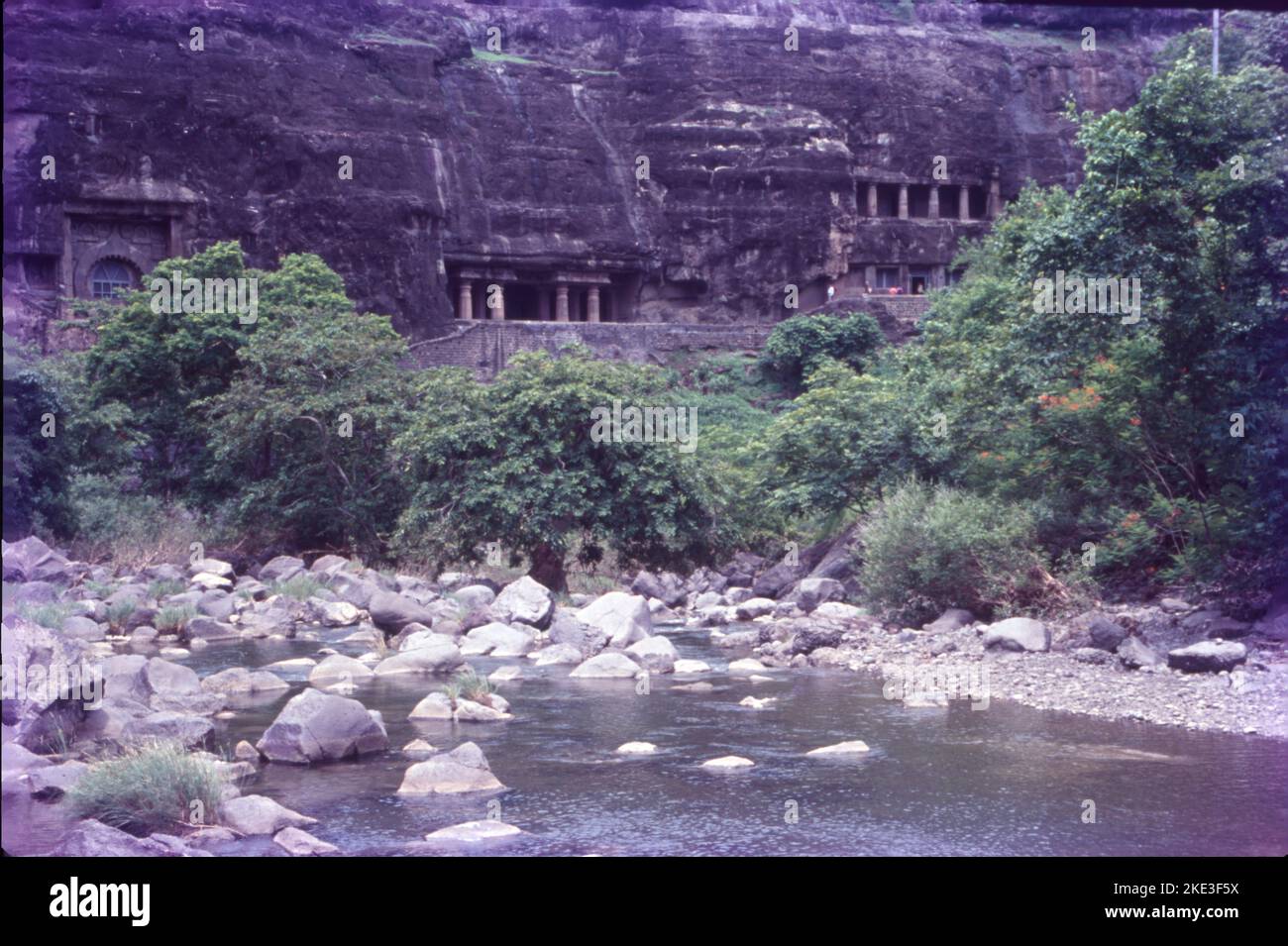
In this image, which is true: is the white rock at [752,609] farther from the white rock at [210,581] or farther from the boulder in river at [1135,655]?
the white rock at [210,581]

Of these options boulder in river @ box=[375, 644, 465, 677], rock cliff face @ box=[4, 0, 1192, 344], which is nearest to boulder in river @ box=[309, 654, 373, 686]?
boulder in river @ box=[375, 644, 465, 677]

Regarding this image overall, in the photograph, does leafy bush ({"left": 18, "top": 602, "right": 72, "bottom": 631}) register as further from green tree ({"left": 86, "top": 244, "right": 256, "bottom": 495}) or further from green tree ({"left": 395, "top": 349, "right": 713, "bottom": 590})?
green tree ({"left": 86, "top": 244, "right": 256, "bottom": 495})

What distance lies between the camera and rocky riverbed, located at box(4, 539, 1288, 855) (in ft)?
27.8

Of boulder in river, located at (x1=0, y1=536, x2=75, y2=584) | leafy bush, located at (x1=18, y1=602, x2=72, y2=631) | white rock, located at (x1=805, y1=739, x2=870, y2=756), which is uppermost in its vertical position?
boulder in river, located at (x1=0, y1=536, x2=75, y2=584)

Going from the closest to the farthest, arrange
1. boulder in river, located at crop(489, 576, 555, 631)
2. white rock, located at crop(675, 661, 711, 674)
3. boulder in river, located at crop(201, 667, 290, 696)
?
boulder in river, located at crop(201, 667, 290, 696) → white rock, located at crop(675, 661, 711, 674) → boulder in river, located at crop(489, 576, 555, 631)

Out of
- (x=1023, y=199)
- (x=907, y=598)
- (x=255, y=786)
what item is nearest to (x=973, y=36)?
(x=1023, y=199)

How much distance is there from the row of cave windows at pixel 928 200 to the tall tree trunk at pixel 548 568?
27102 mm

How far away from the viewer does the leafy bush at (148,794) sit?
7191 mm

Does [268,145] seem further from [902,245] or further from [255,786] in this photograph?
[255,786]

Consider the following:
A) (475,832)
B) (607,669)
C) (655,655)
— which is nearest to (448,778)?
(475,832)

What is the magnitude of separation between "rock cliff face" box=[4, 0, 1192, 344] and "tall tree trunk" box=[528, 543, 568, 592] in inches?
573

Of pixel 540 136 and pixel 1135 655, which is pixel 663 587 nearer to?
pixel 1135 655

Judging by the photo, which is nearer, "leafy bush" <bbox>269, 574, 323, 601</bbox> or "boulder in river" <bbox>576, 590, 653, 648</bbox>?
"boulder in river" <bbox>576, 590, 653, 648</bbox>

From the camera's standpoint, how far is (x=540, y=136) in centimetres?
3741
